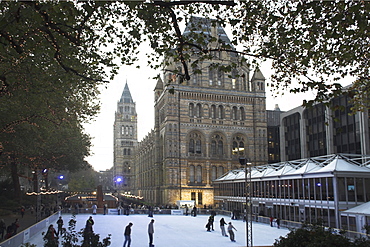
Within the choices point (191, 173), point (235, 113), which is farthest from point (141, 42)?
point (235, 113)

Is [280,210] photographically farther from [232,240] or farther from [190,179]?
[190,179]

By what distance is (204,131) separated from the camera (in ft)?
210

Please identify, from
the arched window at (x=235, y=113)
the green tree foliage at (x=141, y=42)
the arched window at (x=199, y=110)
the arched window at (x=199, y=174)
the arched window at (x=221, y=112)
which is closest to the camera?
the green tree foliage at (x=141, y=42)

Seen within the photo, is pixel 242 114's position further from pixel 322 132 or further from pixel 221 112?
pixel 322 132

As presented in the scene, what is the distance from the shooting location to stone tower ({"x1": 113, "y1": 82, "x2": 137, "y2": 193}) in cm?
12650

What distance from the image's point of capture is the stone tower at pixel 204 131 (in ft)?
202

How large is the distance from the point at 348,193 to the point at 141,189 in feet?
212

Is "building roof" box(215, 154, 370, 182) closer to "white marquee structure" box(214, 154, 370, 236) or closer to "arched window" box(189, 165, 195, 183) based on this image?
"white marquee structure" box(214, 154, 370, 236)

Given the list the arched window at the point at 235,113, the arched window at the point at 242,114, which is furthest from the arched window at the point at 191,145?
the arched window at the point at 242,114

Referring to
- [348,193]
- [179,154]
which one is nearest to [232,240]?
[348,193]

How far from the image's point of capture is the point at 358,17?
9.87 meters

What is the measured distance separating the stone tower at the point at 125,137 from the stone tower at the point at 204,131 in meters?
58.8

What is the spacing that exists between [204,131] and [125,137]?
2870 inches

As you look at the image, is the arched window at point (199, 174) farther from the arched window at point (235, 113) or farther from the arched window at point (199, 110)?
the arched window at point (235, 113)
